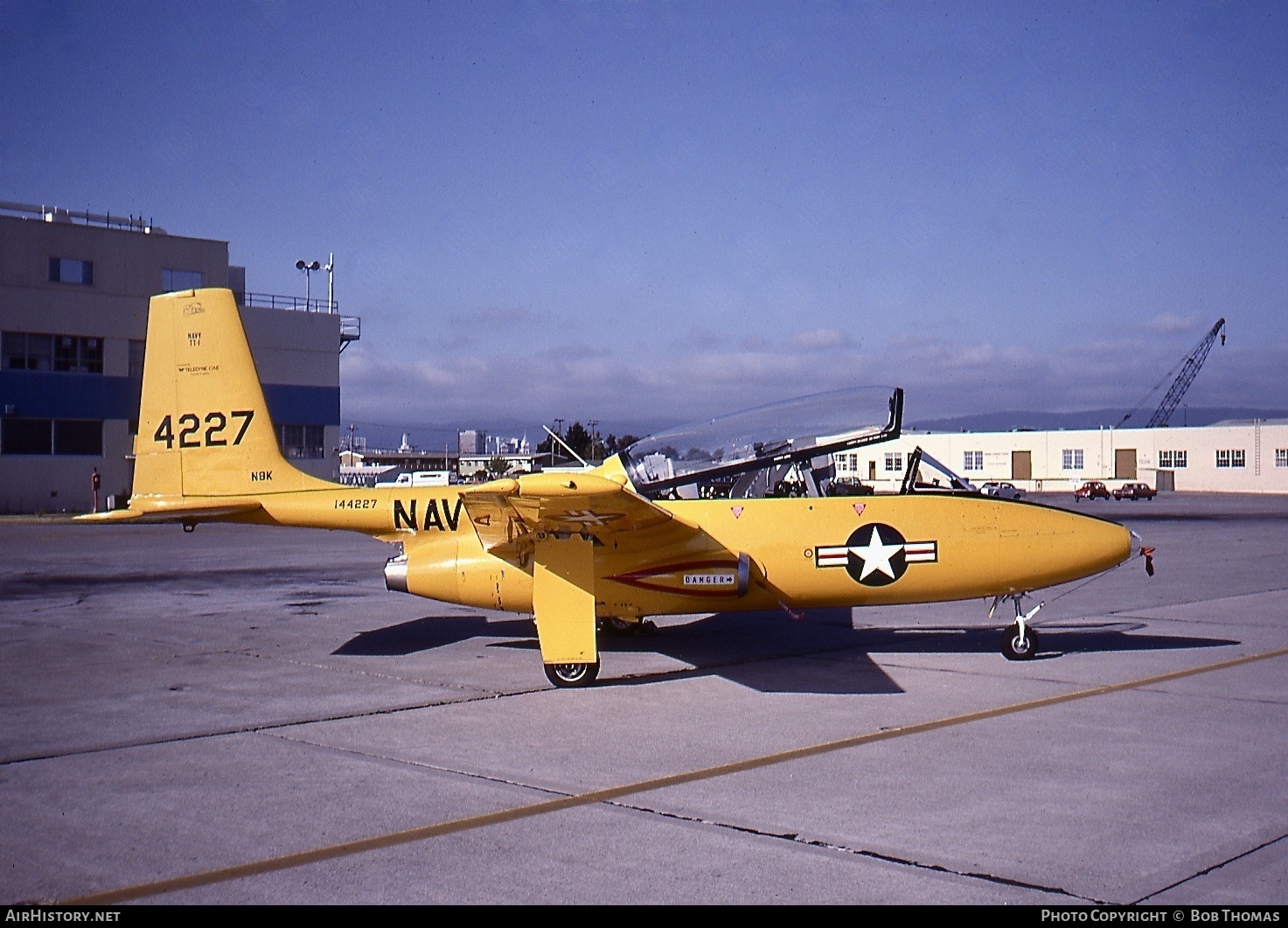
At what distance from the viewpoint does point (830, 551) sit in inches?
442

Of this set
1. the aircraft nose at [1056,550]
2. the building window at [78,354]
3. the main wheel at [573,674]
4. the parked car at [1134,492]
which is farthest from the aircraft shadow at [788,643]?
the parked car at [1134,492]

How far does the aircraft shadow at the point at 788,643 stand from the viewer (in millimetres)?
10594

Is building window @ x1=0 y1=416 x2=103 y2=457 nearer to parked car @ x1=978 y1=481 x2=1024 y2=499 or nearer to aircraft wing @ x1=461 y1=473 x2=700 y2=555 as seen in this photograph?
parked car @ x1=978 y1=481 x2=1024 y2=499

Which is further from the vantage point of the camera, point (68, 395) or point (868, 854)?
point (68, 395)

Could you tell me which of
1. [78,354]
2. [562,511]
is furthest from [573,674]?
[78,354]

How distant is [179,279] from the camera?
49.6m

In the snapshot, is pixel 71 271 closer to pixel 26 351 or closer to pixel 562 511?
pixel 26 351

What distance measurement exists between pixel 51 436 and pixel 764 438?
45.5 m

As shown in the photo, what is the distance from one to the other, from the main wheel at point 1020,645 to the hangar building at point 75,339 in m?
42.3

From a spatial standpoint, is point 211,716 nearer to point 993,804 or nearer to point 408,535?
point 408,535

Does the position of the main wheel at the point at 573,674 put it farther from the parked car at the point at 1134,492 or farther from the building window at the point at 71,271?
the parked car at the point at 1134,492

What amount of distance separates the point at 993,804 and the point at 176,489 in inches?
383

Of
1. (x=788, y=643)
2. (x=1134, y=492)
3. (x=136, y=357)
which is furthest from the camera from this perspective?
(x=1134, y=492)
